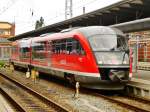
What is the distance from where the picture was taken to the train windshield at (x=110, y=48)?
52.5ft

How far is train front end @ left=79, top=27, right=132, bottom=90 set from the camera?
15797 mm

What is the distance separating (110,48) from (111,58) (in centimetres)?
54

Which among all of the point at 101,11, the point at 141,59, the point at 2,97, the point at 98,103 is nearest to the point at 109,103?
the point at 98,103

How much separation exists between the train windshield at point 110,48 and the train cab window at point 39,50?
7.66 metres

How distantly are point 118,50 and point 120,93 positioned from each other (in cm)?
220

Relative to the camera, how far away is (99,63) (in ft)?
52.2

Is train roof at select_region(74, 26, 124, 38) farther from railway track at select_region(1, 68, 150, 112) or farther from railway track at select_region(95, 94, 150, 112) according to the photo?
railway track at select_region(95, 94, 150, 112)

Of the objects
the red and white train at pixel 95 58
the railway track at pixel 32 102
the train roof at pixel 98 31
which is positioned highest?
the train roof at pixel 98 31

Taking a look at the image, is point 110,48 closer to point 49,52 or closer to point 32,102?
point 32,102

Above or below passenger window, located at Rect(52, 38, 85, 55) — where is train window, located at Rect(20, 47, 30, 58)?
below

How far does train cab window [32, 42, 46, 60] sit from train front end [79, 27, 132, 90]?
25.0ft

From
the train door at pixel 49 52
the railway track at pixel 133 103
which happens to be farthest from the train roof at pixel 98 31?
the train door at pixel 49 52

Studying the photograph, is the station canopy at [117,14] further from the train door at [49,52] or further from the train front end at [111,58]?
the train door at [49,52]

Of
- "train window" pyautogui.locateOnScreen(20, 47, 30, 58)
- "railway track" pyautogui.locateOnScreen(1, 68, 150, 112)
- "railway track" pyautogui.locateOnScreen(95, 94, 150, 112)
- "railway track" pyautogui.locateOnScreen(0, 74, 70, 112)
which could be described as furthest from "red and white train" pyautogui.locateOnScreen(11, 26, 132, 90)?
"train window" pyautogui.locateOnScreen(20, 47, 30, 58)
